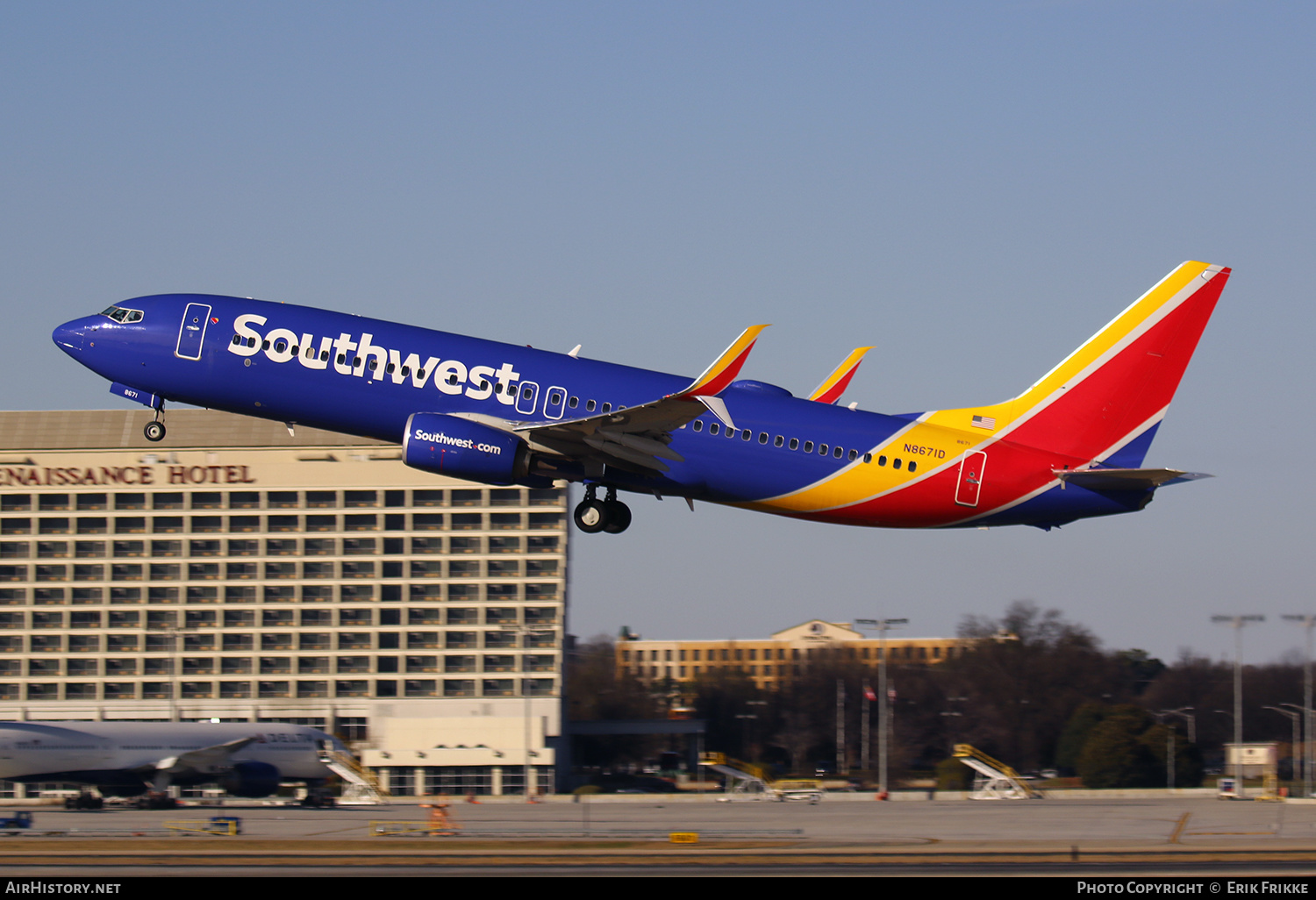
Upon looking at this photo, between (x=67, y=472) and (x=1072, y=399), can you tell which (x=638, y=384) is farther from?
(x=67, y=472)

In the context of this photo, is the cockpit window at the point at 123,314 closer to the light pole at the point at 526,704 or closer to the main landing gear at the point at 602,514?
the main landing gear at the point at 602,514

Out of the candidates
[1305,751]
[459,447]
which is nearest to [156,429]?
[459,447]

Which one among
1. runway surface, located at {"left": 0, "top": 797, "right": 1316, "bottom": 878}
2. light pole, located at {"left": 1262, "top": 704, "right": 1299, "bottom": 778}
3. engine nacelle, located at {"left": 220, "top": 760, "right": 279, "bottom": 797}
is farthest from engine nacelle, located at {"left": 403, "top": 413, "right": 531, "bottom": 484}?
light pole, located at {"left": 1262, "top": 704, "right": 1299, "bottom": 778}

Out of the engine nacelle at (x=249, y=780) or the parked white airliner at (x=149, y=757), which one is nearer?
the parked white airliner at (x=149, y=757)

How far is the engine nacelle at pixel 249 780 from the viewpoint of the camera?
68938 millimetres

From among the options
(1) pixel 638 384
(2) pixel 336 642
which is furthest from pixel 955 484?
(2) pixel 336 642

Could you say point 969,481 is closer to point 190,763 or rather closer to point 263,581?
point 190,763

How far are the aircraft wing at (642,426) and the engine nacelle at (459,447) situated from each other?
702mm

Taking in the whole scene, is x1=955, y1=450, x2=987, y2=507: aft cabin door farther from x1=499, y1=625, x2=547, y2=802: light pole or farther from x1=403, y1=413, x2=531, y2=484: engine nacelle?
x1=499, y1=625, x2=547, y2=802: light pole

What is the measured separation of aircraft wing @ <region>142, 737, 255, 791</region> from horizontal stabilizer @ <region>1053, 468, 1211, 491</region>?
44375 mm

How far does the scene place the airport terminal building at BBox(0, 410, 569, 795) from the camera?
109188 millimetres

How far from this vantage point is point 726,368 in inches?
1490

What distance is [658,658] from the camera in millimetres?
190625

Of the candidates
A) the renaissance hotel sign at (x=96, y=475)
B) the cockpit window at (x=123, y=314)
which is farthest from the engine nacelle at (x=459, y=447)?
Result: the renaissance hotel sign at (x=96, y=475)
